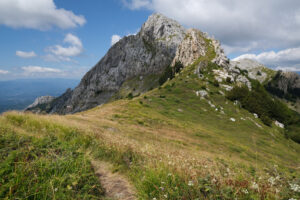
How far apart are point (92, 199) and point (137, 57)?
5109 inches

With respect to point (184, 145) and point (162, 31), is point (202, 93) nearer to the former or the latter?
point (184, 145)

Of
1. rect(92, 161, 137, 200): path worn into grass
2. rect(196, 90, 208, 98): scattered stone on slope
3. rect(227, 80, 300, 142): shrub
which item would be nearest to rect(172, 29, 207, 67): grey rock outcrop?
rect(227, 80, 300, 142): shrub

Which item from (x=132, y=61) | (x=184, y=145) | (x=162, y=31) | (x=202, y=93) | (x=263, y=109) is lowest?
(x=184, y=145)

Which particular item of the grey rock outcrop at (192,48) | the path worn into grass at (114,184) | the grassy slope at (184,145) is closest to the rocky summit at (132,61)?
the grey rock outcrop at (192,48)

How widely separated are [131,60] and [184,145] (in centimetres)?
12416

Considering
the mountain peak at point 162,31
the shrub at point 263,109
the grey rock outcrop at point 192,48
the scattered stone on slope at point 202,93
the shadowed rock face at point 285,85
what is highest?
the mountain peak at point 162,31

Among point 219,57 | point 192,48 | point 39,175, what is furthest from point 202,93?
point 192,48

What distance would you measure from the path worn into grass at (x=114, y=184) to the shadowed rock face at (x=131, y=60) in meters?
112

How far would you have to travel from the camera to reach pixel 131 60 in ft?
426

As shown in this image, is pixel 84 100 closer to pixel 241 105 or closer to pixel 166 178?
pixel 241 105

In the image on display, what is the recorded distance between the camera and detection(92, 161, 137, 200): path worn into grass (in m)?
3.80

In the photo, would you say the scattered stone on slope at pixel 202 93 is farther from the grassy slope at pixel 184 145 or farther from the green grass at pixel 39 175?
the green grass at pixel 39 175

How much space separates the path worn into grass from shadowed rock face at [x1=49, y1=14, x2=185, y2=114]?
111930 millimetres

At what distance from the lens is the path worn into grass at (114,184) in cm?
380
